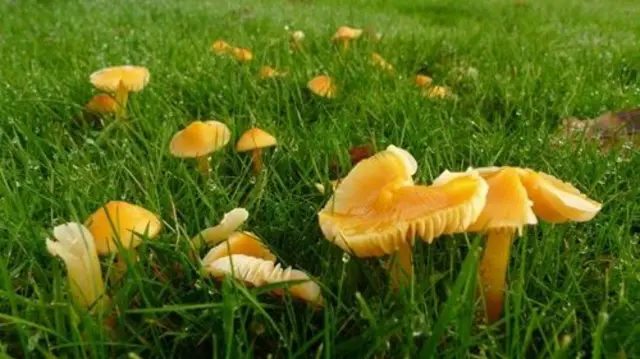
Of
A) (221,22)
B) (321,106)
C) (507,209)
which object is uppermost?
(507,209)

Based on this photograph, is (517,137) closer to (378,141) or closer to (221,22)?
(378,141)

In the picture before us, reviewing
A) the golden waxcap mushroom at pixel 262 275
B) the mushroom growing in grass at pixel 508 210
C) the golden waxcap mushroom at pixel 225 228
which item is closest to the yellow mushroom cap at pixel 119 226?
the golden waxcap mushroom at pixel 225 228

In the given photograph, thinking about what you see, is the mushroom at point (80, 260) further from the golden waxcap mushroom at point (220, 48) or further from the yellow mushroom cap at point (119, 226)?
the golden waxcap mushroom at point (220, 48)

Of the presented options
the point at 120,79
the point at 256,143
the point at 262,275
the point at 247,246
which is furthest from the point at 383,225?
the point at 120,79

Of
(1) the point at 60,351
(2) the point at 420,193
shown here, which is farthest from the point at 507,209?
(1) the point at 60,351

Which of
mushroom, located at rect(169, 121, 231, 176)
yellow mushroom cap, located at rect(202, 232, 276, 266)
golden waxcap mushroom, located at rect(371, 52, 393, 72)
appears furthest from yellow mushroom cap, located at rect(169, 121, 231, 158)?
golden waxcap mushroom, located at rect(371, 52, 393, 72)

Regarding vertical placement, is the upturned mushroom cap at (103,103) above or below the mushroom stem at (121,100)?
below

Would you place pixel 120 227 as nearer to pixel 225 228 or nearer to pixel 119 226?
pixel 119 226
